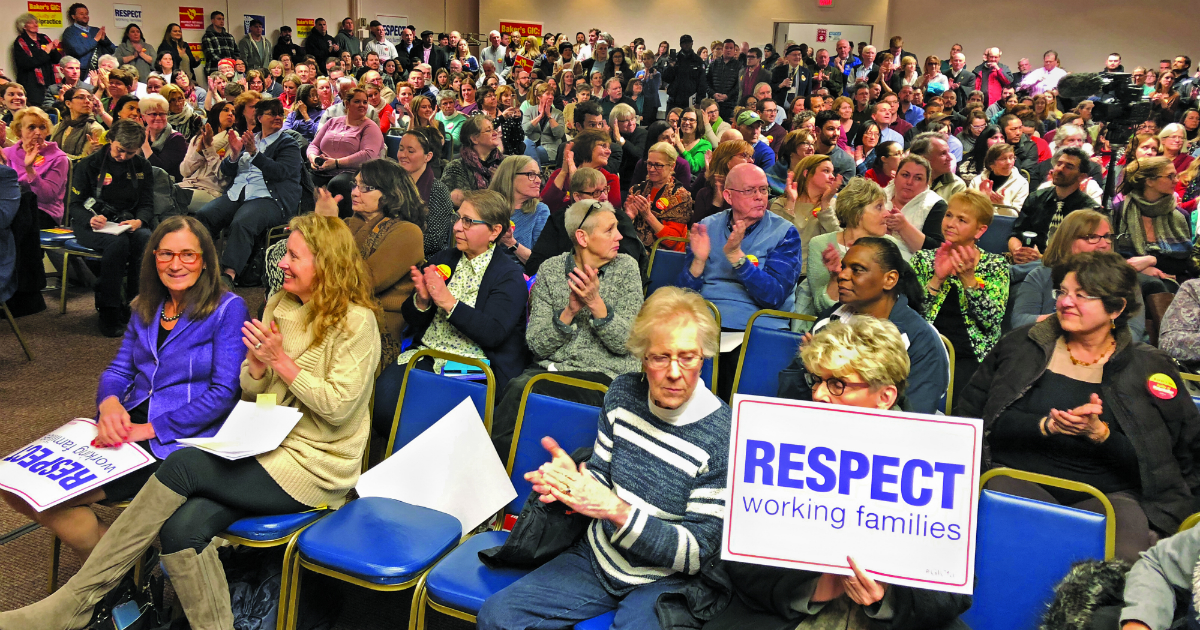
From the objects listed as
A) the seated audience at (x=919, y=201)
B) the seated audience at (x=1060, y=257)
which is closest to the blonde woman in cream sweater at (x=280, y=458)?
the seated audience at (x=1060, y=257)

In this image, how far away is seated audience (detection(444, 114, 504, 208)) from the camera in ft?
19.2

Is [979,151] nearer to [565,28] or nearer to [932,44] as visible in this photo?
[932,44]

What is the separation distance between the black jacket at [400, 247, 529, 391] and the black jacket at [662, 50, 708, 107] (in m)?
9.80

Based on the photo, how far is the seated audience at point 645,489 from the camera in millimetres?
2014

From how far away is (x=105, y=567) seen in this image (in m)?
2.36

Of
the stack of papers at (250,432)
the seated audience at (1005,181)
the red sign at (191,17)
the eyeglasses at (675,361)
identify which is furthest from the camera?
the red sign at (191,17)

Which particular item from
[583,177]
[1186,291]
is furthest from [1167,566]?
[583,177]

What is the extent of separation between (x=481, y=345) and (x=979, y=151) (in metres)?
5.67

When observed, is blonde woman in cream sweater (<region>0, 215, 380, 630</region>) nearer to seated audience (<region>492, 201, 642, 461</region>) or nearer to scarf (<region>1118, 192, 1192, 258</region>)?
seated audience (<region>492, 201, 642, 461</region>)

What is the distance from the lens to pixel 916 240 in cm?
425

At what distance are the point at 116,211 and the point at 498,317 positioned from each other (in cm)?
359

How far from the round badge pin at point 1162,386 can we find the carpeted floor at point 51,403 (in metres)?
2.14

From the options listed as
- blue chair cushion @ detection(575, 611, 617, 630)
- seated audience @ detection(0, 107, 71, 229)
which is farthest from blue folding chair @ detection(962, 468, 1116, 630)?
seated audience @ detection(0, 107, 71, 229)

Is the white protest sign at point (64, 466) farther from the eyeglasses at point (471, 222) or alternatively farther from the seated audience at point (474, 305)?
the eyeglasses at point (471, 222)
